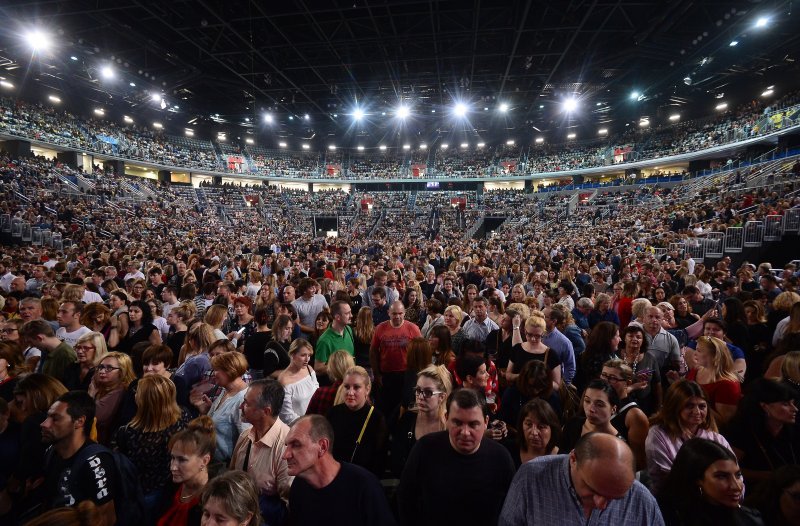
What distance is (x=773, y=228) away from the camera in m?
11.1

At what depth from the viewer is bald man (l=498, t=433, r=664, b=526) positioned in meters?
1.49

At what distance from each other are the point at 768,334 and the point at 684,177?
30456 mm

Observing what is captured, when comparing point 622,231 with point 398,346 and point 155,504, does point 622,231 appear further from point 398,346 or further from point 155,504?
point 155,504

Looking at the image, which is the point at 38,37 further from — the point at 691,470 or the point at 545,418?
the point at 691,470

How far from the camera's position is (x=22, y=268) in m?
8.13

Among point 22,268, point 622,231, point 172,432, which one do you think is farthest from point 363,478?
point 622,231

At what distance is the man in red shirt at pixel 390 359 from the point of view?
159 inches

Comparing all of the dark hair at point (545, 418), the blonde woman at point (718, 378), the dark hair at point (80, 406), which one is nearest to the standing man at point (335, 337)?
the dark hair at point (80, 406)

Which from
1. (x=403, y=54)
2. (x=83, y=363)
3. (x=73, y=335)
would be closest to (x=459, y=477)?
(x=83, y=363)

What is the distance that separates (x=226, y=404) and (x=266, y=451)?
788 millimetres

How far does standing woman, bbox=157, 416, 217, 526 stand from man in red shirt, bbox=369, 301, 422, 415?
2016mm

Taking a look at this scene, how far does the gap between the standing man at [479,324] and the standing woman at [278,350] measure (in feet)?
6.93

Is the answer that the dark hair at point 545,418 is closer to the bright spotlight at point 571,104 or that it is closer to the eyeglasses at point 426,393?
the eyeglasses at point 426,393

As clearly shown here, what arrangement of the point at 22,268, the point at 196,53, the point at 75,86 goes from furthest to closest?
the point at 75,86
the point at 196,53
the point at 22,268
